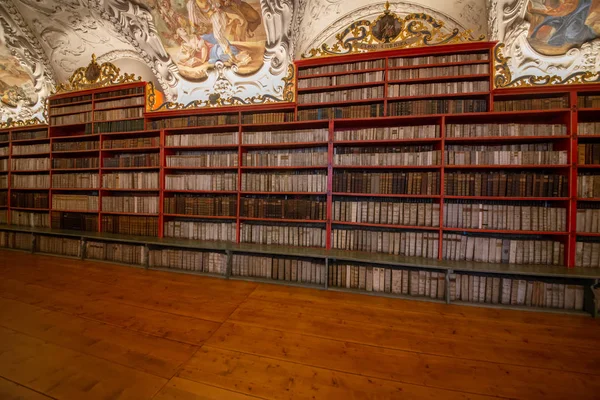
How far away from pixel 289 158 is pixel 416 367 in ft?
7.83

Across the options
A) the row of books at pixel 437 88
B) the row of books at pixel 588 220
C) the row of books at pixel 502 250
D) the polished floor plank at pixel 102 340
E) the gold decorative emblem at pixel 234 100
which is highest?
the gold decorative emblem at pixel 234 100

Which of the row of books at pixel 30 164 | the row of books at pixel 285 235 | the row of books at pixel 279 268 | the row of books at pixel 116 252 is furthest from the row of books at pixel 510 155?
the row of books at pixel 30 164

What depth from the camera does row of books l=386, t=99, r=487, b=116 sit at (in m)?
2.45

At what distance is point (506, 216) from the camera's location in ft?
7.64

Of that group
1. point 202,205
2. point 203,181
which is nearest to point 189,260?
point 202,205

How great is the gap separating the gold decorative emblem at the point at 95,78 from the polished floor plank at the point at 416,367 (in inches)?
164

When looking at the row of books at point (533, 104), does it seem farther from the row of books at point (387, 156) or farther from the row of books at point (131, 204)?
the row of books at point (131, 204)

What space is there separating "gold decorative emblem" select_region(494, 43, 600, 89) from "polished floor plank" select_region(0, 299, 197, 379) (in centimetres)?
405

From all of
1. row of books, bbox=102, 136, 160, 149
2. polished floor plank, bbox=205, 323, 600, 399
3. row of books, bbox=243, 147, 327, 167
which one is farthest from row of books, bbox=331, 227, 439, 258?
row of books, bbox=102, 136, 160, 149

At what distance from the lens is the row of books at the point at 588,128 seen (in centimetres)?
220

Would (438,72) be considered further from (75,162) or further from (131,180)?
(75,162)

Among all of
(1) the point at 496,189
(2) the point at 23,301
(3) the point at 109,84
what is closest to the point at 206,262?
(2) the point at 23,301

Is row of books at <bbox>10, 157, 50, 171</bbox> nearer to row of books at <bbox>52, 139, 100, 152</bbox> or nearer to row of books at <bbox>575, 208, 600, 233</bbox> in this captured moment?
row of books at <bbox>52, 139, 100, 152</bbox>

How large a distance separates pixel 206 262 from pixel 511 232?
3.65 meters
